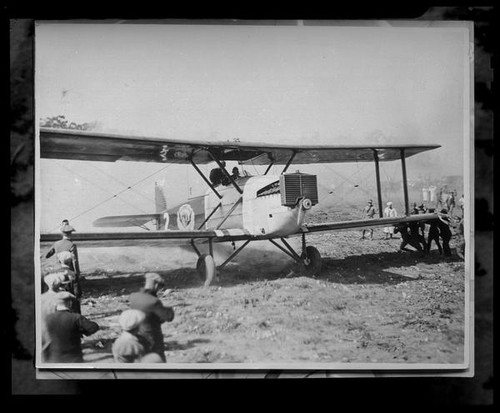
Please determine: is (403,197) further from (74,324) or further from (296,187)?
(74,324)

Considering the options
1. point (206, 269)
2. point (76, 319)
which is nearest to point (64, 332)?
point (76, 319)

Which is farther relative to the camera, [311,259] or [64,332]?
[311,259]

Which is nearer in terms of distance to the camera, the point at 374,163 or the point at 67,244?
the point at 67,244

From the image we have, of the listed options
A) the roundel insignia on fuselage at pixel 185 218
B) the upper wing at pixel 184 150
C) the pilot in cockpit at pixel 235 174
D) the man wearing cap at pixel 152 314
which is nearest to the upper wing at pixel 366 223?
the upper wing at pixel 184 150

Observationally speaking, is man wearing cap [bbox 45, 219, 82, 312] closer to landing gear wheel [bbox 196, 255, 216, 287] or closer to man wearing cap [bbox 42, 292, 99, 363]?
man wearing cap [bbox 42, 292, 99, 363]

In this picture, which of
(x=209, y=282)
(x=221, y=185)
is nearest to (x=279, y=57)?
(x=221, y=185)

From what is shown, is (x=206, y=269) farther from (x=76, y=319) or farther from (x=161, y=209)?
(x=76, y=319)

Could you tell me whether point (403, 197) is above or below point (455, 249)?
above
